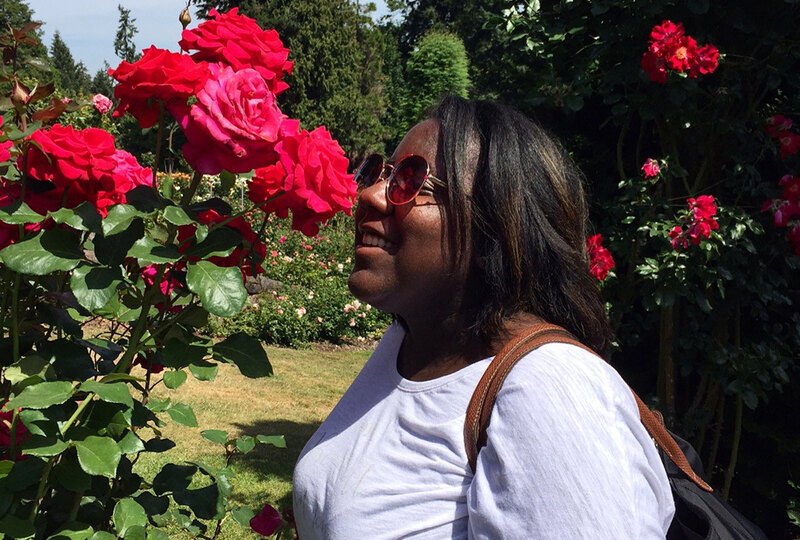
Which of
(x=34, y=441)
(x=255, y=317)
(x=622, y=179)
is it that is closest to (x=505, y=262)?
(x=34, y=441)

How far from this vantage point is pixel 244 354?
1305 millimetres

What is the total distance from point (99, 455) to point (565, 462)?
27.0 inches

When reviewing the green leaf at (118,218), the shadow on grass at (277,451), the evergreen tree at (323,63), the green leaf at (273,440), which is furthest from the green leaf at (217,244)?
the evergreen tree at (323,63)

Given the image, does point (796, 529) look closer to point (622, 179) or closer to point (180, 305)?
point (622, 179)

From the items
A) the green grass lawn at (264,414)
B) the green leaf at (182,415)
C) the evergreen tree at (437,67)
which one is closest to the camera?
the green leaf at (182,415)

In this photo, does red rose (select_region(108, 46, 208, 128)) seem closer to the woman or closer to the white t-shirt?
the woman

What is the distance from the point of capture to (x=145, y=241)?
1224 mm

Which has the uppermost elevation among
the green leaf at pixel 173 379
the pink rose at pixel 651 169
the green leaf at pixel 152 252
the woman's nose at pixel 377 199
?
the woman's nose at pixel 377 199

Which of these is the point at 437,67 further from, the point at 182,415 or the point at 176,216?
the point at 176,216

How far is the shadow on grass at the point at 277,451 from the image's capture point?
16.1 ft

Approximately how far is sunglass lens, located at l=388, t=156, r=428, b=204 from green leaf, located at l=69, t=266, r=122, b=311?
0.45 meters

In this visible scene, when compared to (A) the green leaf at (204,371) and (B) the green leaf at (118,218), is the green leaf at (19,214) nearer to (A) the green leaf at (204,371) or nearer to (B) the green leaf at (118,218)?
(B) the green leaf at (118,218)

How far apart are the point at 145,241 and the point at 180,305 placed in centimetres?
25

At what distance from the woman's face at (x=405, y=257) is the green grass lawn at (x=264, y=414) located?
2.84 m
